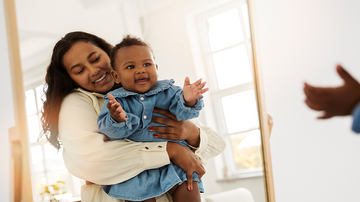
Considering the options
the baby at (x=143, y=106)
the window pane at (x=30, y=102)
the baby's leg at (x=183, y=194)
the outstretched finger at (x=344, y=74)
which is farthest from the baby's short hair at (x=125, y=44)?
the outstretched finger at (x=344, y=74)

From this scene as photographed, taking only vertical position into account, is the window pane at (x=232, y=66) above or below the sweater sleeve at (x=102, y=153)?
above

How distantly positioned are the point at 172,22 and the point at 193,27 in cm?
7

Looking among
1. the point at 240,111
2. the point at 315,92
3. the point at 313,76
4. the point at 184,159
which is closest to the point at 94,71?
the point at 184,159

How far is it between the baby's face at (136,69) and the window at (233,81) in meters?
0.19

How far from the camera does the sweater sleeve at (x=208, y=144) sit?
2.53ft

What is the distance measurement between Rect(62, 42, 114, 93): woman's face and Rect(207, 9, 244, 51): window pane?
33 cm

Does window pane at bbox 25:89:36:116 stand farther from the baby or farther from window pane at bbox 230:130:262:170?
window pane at bbox 230:130:262:170

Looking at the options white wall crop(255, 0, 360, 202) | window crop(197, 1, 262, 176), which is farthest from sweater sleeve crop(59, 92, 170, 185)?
white wall crop(255, 0, 360, 202)

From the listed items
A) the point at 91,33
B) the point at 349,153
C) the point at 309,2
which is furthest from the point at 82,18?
the point at 349,153

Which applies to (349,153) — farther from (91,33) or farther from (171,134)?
(91,33)

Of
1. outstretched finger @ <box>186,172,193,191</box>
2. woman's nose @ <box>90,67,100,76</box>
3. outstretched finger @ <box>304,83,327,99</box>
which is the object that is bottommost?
outstretched finger @ <box>186,172,193,191</box>

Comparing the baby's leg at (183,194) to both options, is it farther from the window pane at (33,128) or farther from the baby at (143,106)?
the window pane at (33,128)

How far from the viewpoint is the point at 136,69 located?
2.30 ft

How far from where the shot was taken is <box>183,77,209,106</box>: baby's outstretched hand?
25.6 inches
